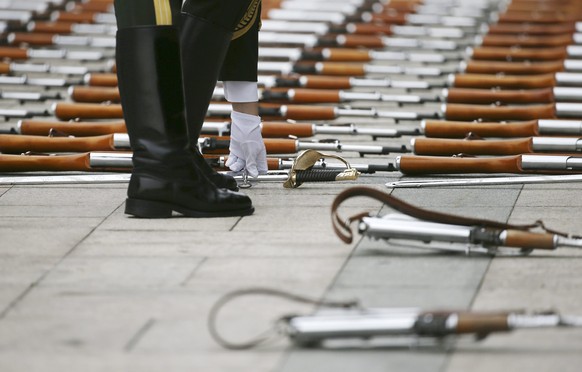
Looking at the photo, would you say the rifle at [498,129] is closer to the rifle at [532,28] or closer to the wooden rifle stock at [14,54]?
the wooden rifle stock at [14,54]

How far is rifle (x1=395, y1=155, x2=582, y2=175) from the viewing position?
545 centimetres

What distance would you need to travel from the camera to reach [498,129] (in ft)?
20.8

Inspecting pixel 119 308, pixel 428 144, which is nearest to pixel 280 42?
pixel 428 144

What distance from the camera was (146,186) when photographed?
4.75 meters

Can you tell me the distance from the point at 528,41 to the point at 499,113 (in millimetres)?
3345

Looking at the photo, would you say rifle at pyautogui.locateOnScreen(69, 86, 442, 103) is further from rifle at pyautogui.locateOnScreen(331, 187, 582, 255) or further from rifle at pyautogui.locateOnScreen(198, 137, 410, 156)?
rifle at pyautogui.locateOnScreen(331, 187, 582, 255)

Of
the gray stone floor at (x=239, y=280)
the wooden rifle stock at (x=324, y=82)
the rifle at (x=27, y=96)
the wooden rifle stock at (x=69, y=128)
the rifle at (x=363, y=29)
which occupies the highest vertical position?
the gray stone floor at (x=239, y=280)

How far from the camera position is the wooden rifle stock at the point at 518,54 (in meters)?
9.34

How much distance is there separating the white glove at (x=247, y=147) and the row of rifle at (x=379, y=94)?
0.17 meters

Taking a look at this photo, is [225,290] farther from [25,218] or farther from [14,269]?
[25,218]

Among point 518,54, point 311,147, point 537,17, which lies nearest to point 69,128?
point 311,147

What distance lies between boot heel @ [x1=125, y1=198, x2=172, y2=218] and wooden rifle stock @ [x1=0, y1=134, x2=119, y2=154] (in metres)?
1.25

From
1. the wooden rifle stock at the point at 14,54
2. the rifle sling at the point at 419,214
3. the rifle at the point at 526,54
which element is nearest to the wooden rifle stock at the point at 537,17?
the rifle at the point at 526,54

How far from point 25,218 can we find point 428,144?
1.88 m
